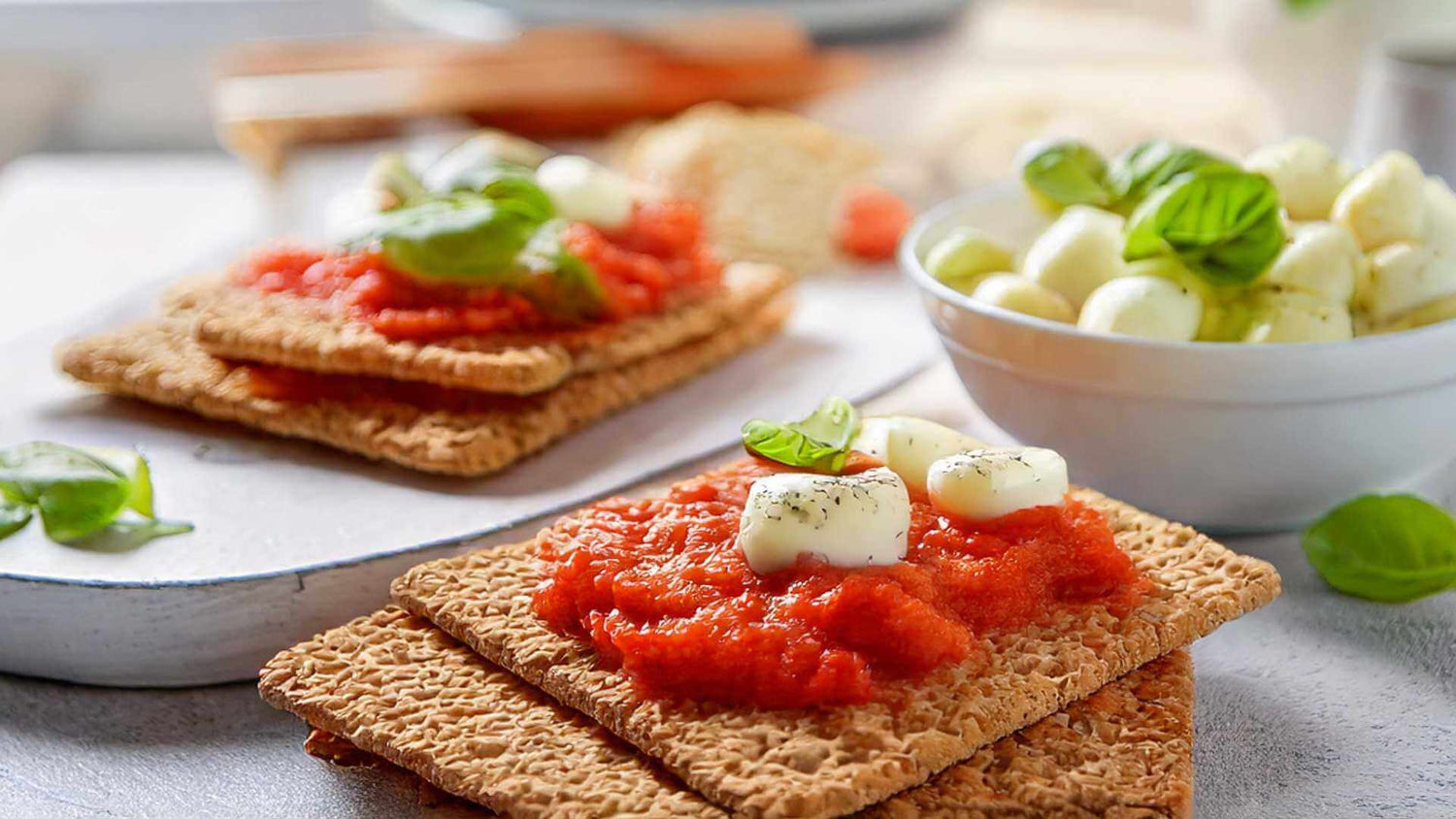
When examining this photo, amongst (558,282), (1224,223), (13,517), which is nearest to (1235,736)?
(1224,223)

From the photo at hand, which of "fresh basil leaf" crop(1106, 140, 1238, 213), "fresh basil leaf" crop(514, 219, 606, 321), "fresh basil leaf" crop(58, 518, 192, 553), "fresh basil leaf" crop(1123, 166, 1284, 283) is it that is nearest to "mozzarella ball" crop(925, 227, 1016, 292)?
"fresh basil leaf" crop(1106, 140, 1238, 213)

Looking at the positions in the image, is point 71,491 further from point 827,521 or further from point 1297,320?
point 1297,320

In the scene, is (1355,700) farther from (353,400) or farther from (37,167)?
(37,167)

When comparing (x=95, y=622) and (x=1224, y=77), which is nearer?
(x=95, y=622)

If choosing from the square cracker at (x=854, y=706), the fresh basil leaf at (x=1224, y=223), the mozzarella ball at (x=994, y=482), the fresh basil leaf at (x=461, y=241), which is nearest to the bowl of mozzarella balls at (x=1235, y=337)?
the fresh basil leaf at (x=1224, y=223)

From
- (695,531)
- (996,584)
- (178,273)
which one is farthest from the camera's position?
(178,273)

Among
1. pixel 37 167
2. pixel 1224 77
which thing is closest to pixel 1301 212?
pixel 1224 77
